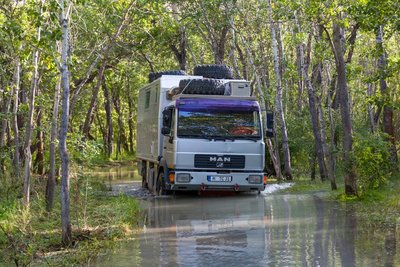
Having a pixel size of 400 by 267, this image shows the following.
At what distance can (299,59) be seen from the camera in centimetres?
2711

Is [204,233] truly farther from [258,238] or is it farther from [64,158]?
[64,158]

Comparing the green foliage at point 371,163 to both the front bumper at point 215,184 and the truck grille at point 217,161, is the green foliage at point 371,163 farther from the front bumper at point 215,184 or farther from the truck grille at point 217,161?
the truck grille at point 217,161

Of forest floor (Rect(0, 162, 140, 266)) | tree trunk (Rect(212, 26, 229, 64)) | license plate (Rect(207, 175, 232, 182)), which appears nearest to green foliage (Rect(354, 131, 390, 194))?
license plate (Rect(207, 175, 232, 182))

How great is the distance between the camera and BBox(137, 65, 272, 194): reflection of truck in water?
64.8 ft

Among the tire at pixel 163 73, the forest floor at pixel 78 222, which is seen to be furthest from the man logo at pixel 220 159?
the tire at pixel 163 73

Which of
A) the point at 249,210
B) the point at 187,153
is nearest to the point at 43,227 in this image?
the point at 249,210

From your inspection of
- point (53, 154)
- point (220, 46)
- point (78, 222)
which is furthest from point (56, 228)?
point (220, 46)

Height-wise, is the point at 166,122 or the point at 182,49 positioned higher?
the point at 182,49

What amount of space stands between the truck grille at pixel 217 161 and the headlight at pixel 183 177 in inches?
14.7

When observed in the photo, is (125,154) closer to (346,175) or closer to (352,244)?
(346,175)

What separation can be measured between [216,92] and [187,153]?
7.04ft

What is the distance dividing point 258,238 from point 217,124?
7849 millimetres

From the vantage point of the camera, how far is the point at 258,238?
488 inches

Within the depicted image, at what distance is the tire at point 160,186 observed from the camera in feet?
68.9
